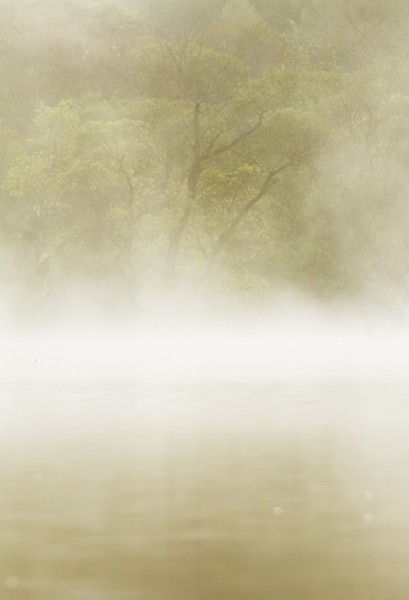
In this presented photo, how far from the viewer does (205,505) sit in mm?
11414

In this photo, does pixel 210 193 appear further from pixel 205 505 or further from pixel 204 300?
pixel 205 505

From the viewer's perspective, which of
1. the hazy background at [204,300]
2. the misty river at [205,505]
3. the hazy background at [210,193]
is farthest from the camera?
the hazy background at [210,193]

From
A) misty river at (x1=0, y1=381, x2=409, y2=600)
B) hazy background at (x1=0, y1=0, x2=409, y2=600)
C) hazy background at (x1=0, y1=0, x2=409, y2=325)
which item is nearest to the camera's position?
misty river at (x1=0, y1=381, x2=409, y2=600)

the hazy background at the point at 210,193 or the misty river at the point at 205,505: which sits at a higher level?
the misty river at the point at 205,505

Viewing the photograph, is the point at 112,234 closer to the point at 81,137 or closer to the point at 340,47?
the point at 81,137

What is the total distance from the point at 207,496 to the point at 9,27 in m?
65.5

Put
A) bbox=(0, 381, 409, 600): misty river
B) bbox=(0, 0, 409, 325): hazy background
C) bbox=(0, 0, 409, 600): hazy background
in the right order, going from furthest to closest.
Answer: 1. bbox=(0, 0, 409, 325): hazy background
2. bbox=(0, 0, 409, 600): hazy background
3. bbox=(0, 381, 409, 600): misty river

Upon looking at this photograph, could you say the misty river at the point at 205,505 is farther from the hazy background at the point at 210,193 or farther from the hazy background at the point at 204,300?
the hazy background at the point at 210,193

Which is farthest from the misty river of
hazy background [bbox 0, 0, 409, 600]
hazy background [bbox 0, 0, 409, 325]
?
hazy background [bbox 0, 0, 409, 325]

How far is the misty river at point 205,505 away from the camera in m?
8.27

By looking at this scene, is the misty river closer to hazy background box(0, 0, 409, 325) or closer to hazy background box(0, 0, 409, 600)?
hazy background box(0, 0, 409, 600)

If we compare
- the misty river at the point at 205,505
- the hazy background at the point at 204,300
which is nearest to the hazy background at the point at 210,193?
the hazy background at the point at 204,300

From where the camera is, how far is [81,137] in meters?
58.3

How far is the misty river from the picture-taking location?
827cm
